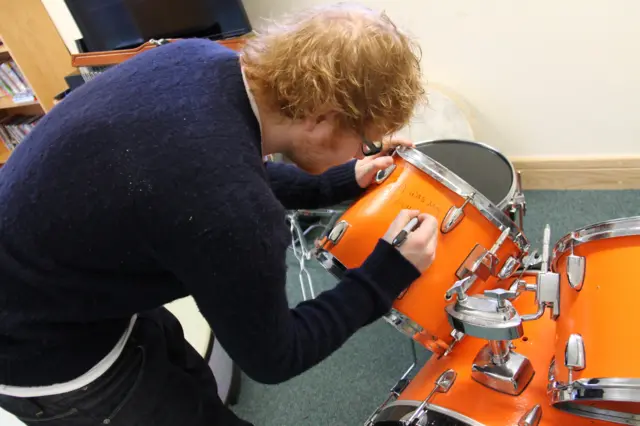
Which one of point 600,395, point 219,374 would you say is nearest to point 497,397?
point 600,395

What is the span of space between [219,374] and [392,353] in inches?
20.8

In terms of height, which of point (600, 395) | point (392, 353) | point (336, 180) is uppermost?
point (336, 180)

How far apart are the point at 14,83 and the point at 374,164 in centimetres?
232

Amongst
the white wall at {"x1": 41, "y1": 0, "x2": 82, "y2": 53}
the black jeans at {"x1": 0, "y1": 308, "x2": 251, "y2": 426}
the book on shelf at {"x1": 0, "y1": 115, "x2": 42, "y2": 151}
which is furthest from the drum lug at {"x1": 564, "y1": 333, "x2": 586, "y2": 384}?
the book on shelf at {"x1": 0, "y1": 115, "x2": 42, "y2": 151}

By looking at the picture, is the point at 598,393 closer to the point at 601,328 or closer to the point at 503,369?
the point at 601,328

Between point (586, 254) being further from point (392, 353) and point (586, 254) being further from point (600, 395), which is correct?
point (392, 353)

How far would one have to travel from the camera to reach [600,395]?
0.62 meters

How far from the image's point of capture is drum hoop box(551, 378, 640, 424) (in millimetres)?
590

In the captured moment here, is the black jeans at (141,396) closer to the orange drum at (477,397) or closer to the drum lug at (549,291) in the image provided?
the orange drum at (477,397)

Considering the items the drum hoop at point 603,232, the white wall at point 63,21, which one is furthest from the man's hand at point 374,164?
the white wall at point 63,21

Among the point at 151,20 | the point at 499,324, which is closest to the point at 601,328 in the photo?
the point at 499,324

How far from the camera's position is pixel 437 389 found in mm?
838

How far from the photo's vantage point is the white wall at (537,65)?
1.58 meters

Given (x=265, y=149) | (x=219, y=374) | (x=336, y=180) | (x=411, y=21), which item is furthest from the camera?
(x=411, y=21)
